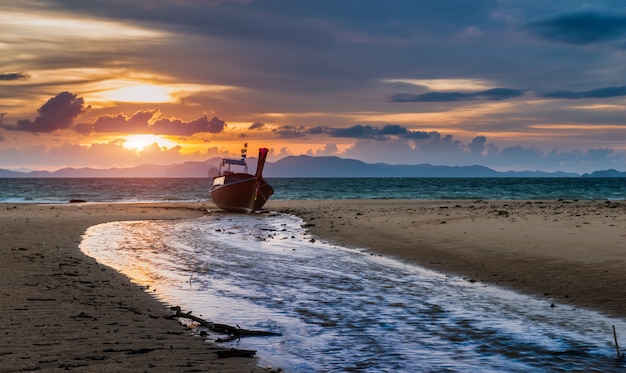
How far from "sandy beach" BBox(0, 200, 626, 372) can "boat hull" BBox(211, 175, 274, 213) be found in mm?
21237

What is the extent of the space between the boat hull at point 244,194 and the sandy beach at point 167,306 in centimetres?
2124

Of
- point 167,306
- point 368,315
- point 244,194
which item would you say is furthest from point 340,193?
point 368,315

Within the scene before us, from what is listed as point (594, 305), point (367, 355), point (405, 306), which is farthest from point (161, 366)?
point (594, 305)

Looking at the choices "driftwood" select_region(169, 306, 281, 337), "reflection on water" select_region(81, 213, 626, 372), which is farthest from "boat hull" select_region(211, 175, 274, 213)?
"driftwood" select_region(169, 306, 281, 337)

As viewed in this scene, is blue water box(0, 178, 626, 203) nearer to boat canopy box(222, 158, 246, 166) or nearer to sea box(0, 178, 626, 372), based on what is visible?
boat canopy box(222, 158, 246, 166)

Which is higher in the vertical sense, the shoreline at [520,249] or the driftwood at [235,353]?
the shoreline at [520,249]

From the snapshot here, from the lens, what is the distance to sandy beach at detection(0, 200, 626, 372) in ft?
25.8

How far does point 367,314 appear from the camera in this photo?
1137cm

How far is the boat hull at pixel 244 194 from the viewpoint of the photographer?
2019 inches

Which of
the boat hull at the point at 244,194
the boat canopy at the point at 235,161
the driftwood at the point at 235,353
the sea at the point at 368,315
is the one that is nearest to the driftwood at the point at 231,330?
the sea at the point at 368,315

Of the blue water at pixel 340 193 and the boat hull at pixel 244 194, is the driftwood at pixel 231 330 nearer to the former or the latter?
the boat hull at pixel 244 194

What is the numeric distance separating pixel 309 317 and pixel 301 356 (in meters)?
2.56

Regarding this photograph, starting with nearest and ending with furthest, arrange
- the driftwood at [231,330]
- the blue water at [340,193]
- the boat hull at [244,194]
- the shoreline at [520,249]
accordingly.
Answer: the driftwood at [231,330], the shoreline at [520,249], the boat hull at [244,194], the blue water at [340,193]

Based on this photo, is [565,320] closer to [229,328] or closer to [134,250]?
[229,328]
